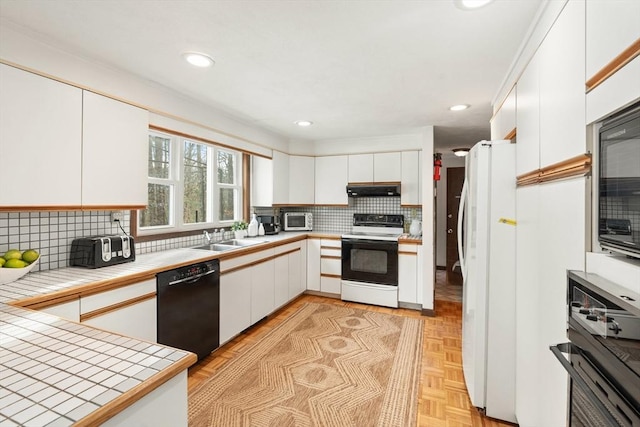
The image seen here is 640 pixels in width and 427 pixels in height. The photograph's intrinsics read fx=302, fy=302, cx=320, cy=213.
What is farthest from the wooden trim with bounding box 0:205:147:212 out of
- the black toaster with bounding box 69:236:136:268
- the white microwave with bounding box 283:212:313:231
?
the white microwave with bounding box 283:212:313:231

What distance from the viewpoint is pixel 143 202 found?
2.33 meters

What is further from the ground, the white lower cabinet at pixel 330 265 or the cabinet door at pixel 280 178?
the cabinet door at pixel 280 178

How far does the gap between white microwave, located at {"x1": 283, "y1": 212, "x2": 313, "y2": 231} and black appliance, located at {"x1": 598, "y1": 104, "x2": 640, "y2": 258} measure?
388 cm

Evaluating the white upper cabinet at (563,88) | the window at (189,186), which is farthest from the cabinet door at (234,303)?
the white upper cabinet at (563,88)

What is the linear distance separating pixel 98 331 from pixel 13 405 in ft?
1.41

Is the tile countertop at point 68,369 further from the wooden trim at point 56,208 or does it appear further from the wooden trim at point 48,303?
the wooden trim at point 56,208

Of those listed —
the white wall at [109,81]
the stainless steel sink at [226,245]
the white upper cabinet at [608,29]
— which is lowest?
the stainless steel sink at [226,245]

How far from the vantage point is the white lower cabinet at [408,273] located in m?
3.79

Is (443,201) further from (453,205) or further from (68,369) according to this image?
(68,369)

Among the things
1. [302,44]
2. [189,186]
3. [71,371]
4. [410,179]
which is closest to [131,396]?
[71,371]

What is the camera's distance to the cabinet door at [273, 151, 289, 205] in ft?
13.7

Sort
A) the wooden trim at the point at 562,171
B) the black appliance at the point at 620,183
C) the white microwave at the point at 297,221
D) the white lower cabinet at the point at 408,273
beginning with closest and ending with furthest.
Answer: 1. the black appliance at the point at 620,183
2. the wooden trim at the point at 562,171
3. the white lower cabinet at the point at 408,273
4. the white microwave at the point at 297,221

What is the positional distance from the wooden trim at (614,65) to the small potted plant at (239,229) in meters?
3.36

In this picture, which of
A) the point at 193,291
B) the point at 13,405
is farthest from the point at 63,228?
the point at 13,405
